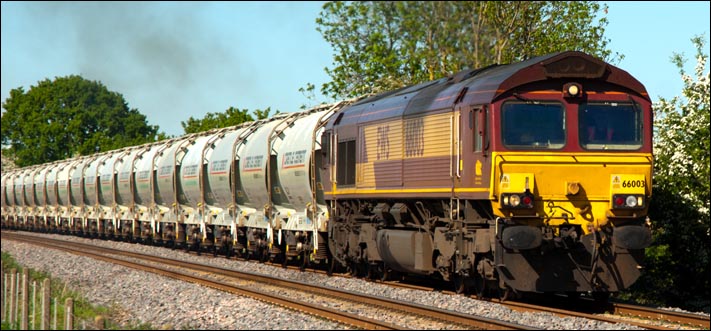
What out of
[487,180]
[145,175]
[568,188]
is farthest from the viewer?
[145,175]

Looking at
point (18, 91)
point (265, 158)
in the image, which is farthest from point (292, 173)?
point (18, 91)

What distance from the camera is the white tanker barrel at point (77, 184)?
47.6 meters

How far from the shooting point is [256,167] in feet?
88.7

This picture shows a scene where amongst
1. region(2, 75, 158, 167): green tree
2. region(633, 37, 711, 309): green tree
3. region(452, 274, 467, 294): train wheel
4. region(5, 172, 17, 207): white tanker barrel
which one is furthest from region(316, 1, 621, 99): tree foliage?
region(2, 75, 158, 167): green tree

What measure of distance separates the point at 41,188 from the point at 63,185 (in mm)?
4834

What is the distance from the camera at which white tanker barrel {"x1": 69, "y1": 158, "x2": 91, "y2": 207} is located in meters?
47.6

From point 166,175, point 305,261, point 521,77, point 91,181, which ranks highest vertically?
point 521,77

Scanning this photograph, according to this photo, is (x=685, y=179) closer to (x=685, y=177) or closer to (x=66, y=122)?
(x=685, y=177)

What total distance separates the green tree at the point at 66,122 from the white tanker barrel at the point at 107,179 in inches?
1909

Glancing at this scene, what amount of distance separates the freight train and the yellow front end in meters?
0.02

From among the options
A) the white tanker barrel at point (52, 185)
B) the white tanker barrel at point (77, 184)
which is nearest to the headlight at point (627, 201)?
the white tanker barrel at point (77, 184)

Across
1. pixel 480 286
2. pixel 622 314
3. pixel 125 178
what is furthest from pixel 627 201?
pixel 125 178

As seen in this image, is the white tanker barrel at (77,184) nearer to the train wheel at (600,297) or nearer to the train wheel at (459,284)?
the train wheel at (459,284)

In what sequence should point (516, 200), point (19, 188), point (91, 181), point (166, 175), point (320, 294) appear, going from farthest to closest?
point (19, 188), point (91, 181), point (166, 175), point (320, 294), point (516, 200)
